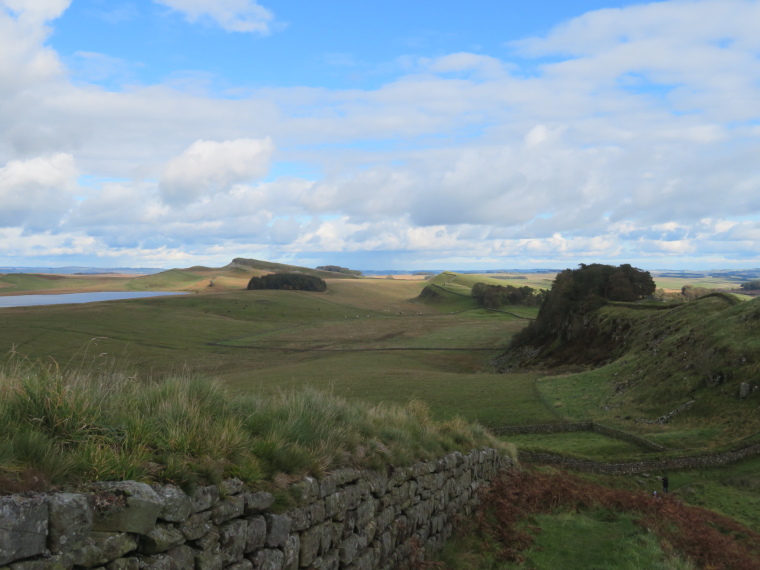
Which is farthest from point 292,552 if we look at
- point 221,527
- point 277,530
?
point 221,527

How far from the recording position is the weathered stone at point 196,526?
18.8ft

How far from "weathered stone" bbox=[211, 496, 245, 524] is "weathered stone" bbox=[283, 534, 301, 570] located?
97 centimetres

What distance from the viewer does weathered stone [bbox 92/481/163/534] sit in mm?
5078

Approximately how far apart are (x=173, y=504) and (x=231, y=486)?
867 mm

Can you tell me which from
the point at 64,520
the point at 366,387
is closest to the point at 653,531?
the point at 64,520

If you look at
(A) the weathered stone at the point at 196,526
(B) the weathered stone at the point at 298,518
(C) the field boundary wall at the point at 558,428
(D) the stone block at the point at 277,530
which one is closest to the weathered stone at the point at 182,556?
(A) the weathered stone at the point at 196,526

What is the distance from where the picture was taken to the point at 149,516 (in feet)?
17.6

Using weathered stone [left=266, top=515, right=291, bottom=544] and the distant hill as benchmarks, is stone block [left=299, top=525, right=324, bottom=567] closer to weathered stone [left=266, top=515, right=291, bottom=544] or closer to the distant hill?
weathered stone [left=266, top=515, right=291, bottom=544]

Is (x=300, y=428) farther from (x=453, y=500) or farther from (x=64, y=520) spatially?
(x=453, y=500)

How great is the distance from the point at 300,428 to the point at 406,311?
146m

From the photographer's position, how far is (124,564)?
203 inches

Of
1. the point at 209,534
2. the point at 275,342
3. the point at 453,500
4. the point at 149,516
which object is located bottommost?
the point at 275,342

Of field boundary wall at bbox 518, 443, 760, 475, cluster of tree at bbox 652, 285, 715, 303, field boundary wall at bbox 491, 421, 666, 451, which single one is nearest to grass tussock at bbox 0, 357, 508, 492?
field boundary wall at bbox 518, 443, 760, 475

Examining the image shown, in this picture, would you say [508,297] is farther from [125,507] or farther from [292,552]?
[125,507]
